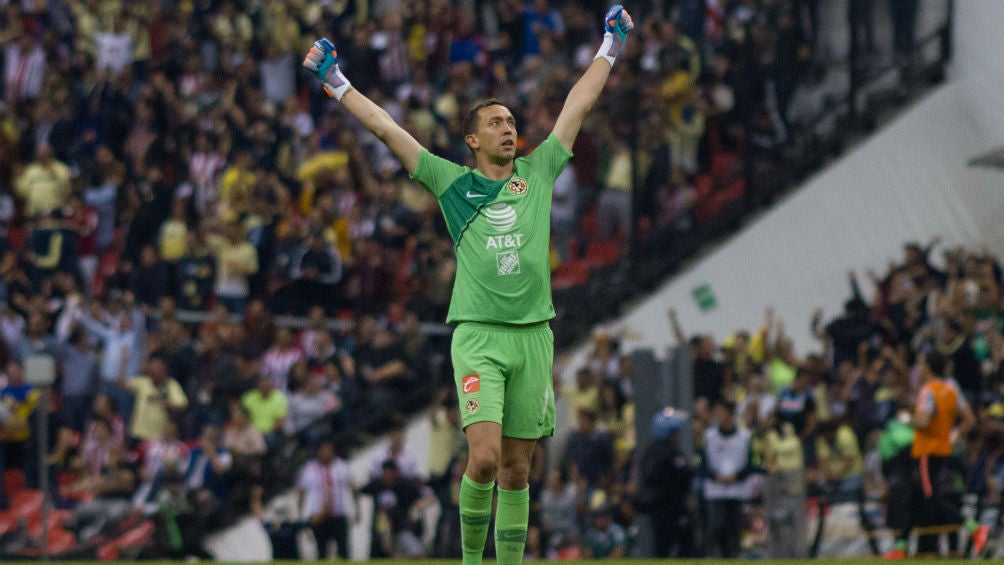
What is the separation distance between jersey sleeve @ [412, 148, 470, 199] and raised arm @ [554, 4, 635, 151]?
0.61m

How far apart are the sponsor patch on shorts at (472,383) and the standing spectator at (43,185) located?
15987 millimetres

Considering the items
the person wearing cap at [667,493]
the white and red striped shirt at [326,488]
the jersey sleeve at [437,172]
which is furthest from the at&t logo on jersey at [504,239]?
the white and red striped shirt at [326,488]

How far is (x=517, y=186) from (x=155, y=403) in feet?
39.4

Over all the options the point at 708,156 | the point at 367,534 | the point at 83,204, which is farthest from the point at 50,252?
the point at 708,156

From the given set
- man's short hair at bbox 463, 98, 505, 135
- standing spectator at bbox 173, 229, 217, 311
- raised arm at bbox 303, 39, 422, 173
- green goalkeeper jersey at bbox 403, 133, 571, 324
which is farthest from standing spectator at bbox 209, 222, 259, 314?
green goalkeeper jersey at bbox 403, 133, 571, 324

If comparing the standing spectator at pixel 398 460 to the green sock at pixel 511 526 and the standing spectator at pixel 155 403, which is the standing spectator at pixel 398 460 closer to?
the standing spectator at pixel 155 403

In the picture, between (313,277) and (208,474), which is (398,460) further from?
(313,277)

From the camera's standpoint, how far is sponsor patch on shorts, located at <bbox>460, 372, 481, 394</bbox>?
9547 millimetres

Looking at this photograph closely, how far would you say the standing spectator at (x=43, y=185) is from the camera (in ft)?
80.9

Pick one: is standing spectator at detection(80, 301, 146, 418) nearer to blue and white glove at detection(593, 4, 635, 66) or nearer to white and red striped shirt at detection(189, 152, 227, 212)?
white and red striped shirt at detection(189, 152, 227, 212)

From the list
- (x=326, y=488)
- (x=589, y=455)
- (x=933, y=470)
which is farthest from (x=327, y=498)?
(x=933, y=470)

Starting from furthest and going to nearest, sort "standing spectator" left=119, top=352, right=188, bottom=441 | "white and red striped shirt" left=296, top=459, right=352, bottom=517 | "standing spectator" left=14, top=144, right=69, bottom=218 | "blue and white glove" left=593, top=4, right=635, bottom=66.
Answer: "standing spectator" left=14, top=144, right=69, bottom=218 < "standing spectator" left=119, top=352, right=188, bottom=441 < "white and red striped shirt" left=296, top=459, right=352, bottom=517 < "blue and white glove" left=593, top=4, right=635, bottom=66

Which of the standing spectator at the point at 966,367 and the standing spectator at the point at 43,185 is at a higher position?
A: the standing spectator at the point at 43,185

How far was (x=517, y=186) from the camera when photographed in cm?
993
